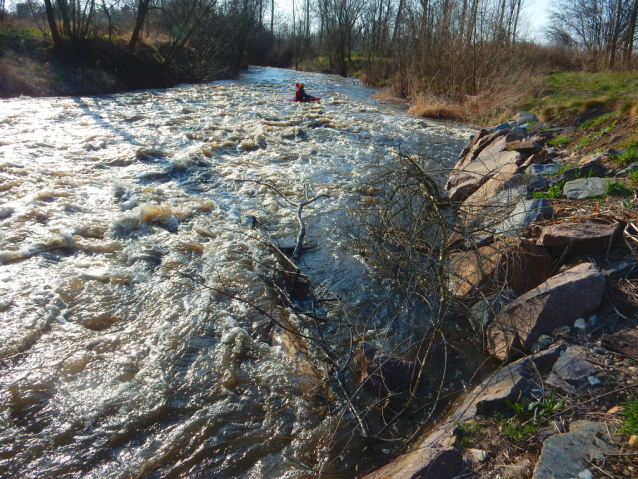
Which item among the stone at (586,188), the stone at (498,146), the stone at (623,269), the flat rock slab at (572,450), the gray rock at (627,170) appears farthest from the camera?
the stone at (498,146)

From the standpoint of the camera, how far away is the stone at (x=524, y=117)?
34.3ft

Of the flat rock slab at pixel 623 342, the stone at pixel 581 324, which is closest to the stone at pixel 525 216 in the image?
the stone at pixel 581 324

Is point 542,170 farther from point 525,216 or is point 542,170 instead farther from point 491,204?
point 525,216

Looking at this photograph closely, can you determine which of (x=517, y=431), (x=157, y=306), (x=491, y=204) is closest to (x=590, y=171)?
(x=491, y=204)

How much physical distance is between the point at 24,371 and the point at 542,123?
34.1 feet

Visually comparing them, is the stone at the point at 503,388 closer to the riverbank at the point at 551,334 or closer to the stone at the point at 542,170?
the riverbank at the point at 551,334

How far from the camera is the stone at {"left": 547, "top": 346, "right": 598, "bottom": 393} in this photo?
2.39 meters

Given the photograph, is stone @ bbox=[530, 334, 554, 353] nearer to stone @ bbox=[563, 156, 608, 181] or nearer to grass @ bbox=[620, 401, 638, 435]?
grass @ bbox=[620, 401, 638, 435]

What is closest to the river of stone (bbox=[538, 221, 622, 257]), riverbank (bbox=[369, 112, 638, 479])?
riverbank (bbox=[369, 112, 638, 479])

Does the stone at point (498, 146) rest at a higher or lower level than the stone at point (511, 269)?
higher

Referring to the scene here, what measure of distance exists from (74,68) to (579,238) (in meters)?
15.8

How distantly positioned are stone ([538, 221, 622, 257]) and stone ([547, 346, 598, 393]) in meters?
0.99

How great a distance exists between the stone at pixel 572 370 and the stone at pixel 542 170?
11.2 ft

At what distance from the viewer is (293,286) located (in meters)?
3.96
